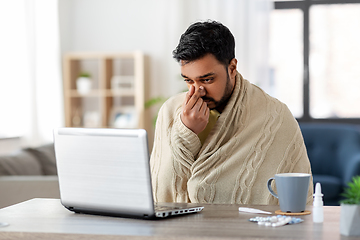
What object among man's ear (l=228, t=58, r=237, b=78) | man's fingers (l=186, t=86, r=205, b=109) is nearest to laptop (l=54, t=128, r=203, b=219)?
man's fingers (l=186, t=86, r=205, b=109)

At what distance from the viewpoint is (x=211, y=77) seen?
5.29 feet

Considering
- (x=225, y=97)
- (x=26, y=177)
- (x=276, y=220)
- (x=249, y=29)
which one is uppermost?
(x=249, y=29)

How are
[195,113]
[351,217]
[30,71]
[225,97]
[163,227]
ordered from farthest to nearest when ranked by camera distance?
[30,71] → [225,97] → [195,113] → [163,227] → [351,217]

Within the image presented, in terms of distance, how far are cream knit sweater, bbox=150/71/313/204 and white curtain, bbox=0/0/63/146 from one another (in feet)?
9.02

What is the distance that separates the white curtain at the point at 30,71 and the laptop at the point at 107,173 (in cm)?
305

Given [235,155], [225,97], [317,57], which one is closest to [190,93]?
[225,97]

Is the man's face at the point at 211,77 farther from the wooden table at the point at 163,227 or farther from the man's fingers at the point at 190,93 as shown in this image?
the wooden table at the point at 163,227

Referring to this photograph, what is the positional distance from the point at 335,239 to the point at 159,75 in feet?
14.2

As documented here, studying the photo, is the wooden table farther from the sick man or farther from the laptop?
the sick man

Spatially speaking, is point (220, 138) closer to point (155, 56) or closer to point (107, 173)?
point (107, 173)

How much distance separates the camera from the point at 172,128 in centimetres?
166

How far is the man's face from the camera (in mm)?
1588

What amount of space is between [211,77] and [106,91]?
11.3 ft

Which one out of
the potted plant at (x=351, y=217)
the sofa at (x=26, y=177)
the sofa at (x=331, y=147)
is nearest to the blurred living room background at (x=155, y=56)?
the sofa at (x=331, y=147)
